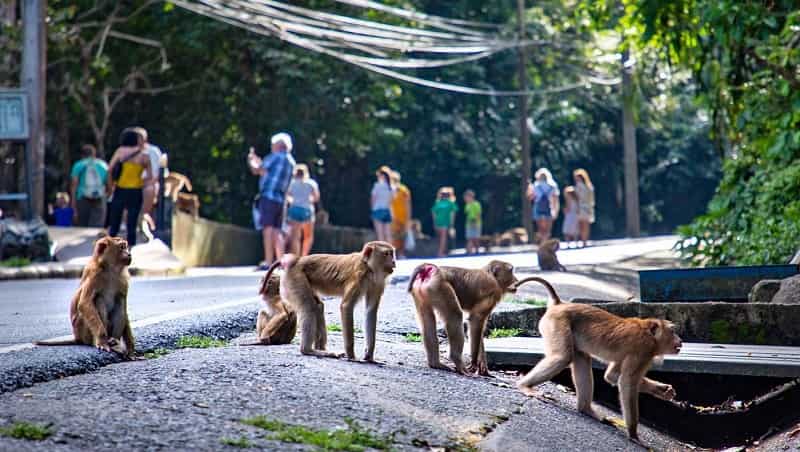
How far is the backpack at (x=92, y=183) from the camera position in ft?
84.7

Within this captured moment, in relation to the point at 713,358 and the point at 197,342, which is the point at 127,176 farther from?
the point at 713,358

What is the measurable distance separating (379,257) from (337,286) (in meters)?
0.36

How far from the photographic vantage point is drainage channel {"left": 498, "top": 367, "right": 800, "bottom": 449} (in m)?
9.25

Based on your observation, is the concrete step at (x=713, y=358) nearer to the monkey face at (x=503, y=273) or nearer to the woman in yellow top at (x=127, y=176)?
the monkey face at (x=503, y=273)

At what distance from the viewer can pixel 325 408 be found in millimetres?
6613

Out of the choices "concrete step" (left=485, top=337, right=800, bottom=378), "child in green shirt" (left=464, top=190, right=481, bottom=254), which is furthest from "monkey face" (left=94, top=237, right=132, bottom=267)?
"child in green shirt" (left=464, top=190, right=481, bottom=254)

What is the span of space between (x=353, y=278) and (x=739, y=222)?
9584 millimetres

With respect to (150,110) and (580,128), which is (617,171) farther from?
(150,110)

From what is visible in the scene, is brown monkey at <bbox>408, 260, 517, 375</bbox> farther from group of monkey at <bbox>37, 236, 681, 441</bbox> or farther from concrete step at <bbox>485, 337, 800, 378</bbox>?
concrete step at <bbox>485, 337, 800, 378</bbox>

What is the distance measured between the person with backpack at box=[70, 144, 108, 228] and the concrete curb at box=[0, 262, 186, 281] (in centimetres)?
509

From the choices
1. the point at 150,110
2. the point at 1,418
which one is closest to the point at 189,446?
the point at 1,418

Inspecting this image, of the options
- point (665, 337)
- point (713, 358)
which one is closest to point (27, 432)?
point (665, 337)

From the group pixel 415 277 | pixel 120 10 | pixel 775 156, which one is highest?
pixel 120 10

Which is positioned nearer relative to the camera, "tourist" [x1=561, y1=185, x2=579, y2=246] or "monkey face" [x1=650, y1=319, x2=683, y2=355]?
"monkey face" [x1=650, y1=319, x2=683, y2=355]
